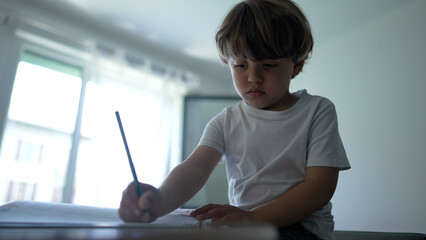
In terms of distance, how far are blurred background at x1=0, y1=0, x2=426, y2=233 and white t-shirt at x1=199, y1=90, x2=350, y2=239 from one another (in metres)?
1.72

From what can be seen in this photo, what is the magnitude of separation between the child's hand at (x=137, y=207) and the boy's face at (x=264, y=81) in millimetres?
321

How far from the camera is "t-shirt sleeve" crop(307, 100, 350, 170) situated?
57 cm

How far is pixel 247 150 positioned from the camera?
0.66m

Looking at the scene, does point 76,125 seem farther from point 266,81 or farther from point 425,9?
point 425,9

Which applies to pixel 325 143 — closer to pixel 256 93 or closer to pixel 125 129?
pixel 256 93

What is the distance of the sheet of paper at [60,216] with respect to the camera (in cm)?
36

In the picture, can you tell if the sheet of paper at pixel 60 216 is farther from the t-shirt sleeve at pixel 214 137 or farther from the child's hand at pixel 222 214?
the t-shirt sleeve at pixel 214 137

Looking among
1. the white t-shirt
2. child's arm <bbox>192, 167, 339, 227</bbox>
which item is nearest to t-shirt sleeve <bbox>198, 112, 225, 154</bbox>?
the white t-shirt

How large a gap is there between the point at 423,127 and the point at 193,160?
6.22 feet

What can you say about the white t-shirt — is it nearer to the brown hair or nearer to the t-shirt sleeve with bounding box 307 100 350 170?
the t-shirt sleeve with bounding box 307 100 350 170

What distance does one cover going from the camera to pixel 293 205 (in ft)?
1.71

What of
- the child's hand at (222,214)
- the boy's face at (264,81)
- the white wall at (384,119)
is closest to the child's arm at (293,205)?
the child's hand at (222,214)

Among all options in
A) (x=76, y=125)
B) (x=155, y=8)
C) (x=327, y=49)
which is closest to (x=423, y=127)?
(x=327, y=49)

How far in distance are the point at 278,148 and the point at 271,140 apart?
0.08ft
